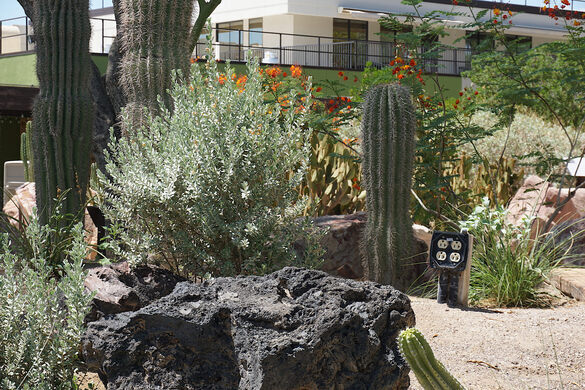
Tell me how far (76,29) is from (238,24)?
25159 mm

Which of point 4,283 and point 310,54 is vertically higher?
point 310,54

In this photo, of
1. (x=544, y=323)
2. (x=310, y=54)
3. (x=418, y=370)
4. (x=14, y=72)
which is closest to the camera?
(x=418, y=370)

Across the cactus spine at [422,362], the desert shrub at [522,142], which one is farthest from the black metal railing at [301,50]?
the cactus spine at [422,362]

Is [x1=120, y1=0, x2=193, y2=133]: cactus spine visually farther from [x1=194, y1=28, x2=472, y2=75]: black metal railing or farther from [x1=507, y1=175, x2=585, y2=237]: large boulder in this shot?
[x1=194, y1=28, x2=472, y2=75]: black metal railing

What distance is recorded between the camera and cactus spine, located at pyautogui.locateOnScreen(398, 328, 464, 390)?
2.31 metres

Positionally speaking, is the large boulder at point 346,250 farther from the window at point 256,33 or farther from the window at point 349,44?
the window at point 256,33

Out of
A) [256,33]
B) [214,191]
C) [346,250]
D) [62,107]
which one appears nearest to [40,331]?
[214,191]

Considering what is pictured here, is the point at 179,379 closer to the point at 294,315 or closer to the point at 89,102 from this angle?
the point at 294,315

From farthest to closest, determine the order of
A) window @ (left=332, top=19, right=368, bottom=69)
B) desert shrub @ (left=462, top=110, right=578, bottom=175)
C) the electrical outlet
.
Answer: window @ (left=332, top=19, right=368, bottom=69) < desert shrub @ (left=462, top=110, right=578, bottom=175) < the electrical outlet

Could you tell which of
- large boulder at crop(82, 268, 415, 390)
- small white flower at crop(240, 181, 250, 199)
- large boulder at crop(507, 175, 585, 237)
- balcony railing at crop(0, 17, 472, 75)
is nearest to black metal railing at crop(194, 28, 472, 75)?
balcony railing at crop(0, 17, 472, 75)

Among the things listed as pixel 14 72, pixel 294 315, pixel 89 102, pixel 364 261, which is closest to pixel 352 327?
pixel 294 315

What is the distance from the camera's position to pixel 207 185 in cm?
373

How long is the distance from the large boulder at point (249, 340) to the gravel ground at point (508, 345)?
26.4 inches

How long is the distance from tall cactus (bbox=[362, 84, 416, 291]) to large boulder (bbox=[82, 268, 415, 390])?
274 cm
